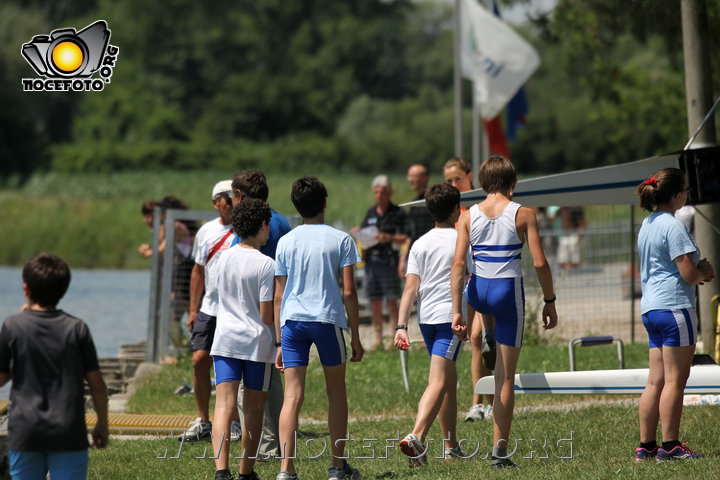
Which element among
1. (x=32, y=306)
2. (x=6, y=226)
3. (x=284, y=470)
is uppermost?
(x=6, y=226)

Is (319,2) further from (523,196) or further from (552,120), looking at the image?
(523,196)

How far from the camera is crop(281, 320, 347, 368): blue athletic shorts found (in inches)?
258

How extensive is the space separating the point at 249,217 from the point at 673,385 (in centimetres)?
275

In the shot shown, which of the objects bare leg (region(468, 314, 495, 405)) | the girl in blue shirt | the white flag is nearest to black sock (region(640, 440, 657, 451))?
the girl in blue shirt

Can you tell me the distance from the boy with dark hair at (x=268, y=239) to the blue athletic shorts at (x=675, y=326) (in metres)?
2.57

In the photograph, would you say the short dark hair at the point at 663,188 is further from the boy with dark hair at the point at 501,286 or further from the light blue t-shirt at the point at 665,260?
the boy with dark hair at the point at 501,286

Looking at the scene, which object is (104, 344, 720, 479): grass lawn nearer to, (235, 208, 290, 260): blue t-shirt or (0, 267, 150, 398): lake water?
(235, 208, 290, 260): blue t-shirt

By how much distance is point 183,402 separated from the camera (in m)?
10.6

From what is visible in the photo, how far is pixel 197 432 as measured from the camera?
334 inches

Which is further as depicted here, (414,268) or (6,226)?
(6,226)

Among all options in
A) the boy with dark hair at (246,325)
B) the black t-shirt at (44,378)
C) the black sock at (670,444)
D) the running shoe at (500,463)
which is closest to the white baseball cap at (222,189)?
the boy with dark hair at (246,325)

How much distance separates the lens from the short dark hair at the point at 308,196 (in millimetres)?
6688

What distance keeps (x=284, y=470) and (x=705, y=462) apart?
8.12ft

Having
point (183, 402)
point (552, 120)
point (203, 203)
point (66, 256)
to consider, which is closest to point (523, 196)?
point (183, 402)
